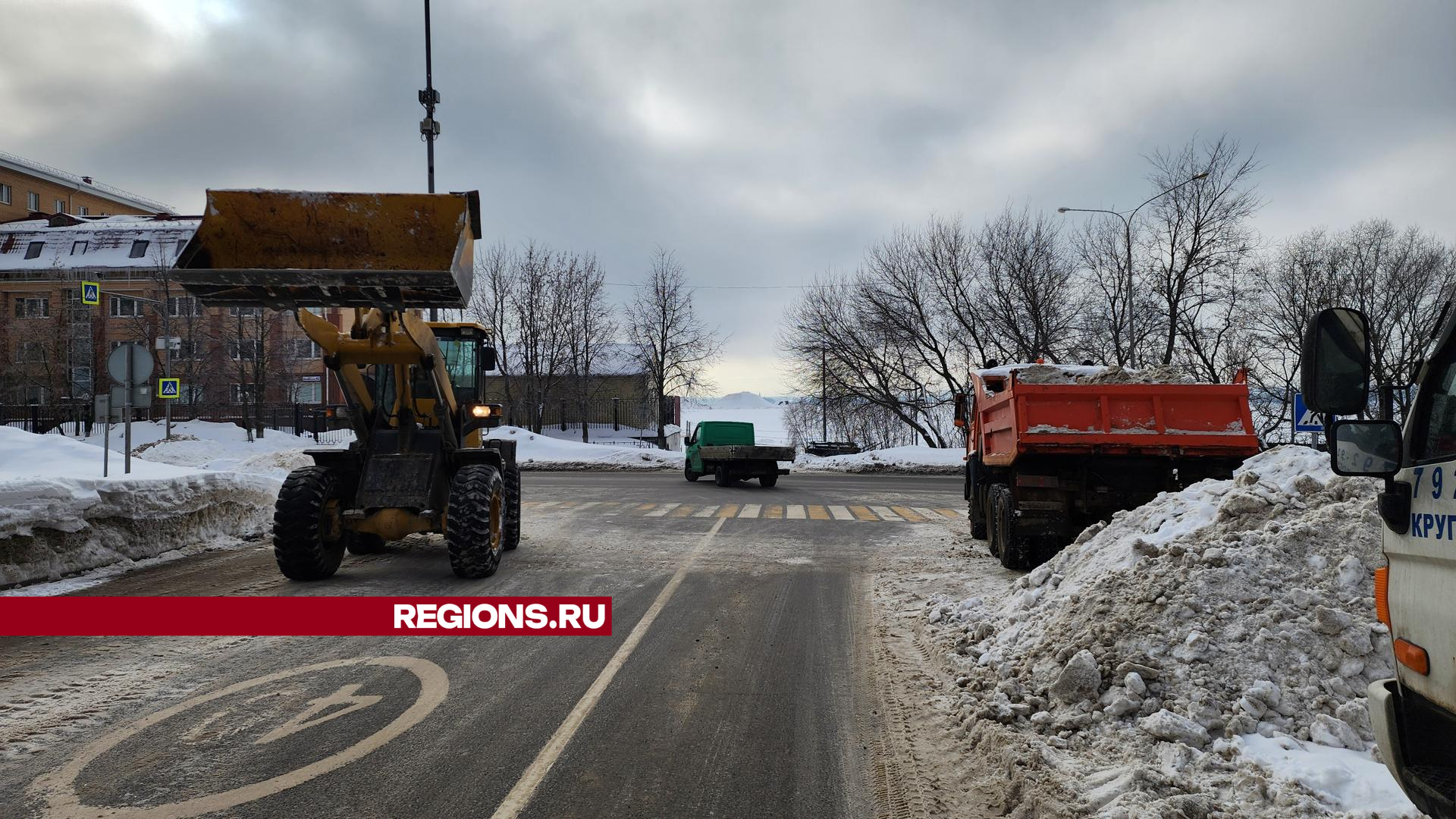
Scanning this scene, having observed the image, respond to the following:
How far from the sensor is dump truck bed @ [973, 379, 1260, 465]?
9039 mm

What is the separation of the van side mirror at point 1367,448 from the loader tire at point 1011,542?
6.71 meters

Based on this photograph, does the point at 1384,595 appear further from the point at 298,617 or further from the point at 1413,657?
the point at 298,617

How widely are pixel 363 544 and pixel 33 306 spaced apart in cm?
5997

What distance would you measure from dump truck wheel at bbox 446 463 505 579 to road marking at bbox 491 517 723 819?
1.95 metres

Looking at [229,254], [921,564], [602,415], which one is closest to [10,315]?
[602,415]

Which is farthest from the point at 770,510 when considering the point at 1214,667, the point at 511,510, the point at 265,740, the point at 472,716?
the point at 265,740

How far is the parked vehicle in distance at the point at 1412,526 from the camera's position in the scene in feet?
7.97

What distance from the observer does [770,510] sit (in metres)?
16.7

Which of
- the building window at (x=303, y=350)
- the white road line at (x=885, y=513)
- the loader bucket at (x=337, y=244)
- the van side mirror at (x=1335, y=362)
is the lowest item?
the white road line at (x=885, y=513)

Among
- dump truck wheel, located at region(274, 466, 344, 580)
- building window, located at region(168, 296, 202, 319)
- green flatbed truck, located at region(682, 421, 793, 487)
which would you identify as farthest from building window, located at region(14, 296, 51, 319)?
dump truck wheel, located at region(274, 466, 344, 580)

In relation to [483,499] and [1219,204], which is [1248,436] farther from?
[1219,204]

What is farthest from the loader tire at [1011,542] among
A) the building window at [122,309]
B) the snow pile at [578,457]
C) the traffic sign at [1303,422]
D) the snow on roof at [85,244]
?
the snow on roof at [85,244]

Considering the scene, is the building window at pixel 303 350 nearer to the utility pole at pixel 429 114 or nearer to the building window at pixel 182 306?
the building window at pixel 182 306

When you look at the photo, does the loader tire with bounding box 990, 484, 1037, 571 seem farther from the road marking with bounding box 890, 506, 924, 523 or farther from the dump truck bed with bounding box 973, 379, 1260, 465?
the road marking with bounding box 890, 506, 924, 523
